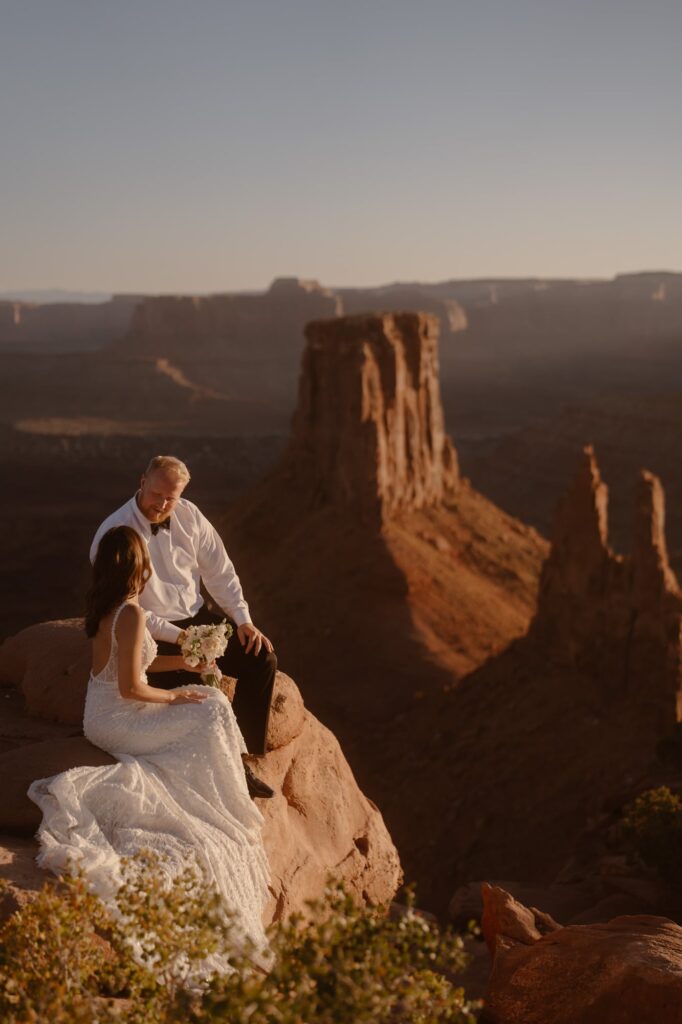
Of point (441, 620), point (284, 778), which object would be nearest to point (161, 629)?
point (284, 778)

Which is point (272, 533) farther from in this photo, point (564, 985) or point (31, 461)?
point (31, 461)

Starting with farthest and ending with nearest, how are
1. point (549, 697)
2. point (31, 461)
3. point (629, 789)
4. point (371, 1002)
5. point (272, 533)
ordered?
point (31, 461)
point (272, 533)
point (549, 697)
point (629, 789)
point (371, 1002)

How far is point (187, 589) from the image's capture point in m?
8.21

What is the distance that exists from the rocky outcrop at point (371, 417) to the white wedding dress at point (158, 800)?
2613 centimetres

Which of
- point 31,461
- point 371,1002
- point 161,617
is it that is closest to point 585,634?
point 161,617

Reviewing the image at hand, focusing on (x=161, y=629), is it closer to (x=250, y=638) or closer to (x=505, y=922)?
(x=250, y=638)

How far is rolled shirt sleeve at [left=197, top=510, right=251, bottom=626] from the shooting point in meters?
8.37

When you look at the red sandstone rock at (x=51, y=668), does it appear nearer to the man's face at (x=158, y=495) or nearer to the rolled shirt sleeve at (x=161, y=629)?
the rolled shirt sleeve at (x=161, y=629)

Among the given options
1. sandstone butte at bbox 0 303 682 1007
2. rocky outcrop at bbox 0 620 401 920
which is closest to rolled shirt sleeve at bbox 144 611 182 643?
rocky outcrop at bbox 0 620 401 920

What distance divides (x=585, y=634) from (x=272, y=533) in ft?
48.3

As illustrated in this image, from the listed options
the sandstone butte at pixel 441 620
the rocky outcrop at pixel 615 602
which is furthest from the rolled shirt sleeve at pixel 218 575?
the rocky outcrop at pixel 615 602

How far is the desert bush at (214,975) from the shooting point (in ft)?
14.0

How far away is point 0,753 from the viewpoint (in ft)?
26.9

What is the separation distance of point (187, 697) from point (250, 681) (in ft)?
3.66
